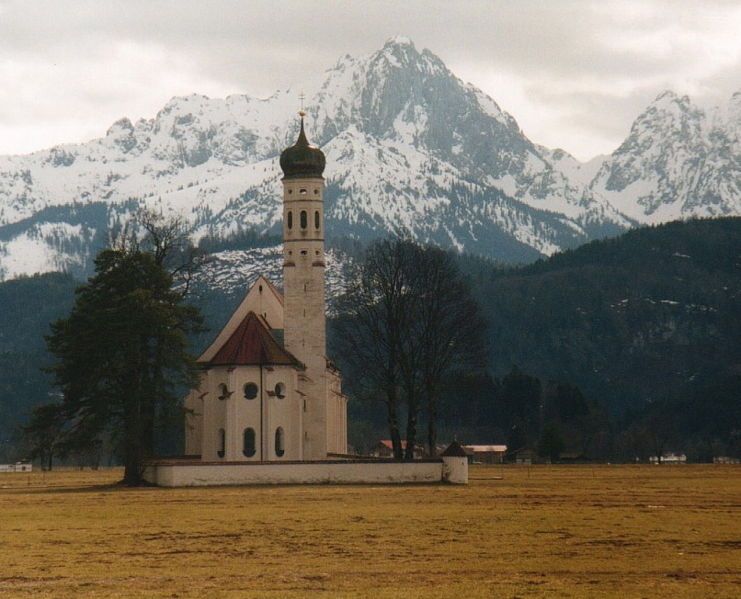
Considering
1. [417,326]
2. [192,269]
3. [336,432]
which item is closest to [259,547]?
[192,269]

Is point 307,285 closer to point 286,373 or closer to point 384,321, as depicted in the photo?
point 286,373

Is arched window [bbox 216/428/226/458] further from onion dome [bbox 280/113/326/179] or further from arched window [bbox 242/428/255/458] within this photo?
onion dome [bbox 280/113/326/179]

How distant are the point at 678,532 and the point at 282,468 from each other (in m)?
40.4

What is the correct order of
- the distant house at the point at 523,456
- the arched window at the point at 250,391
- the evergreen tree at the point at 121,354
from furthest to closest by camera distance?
the distant house at the point at 523,456
the arched window at the point at 250,391
the evergreen tree at the point at 121,354

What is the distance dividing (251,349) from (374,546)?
63.0 m

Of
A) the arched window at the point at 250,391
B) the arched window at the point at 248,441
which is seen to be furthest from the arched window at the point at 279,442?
the arched window at the point at 250,391

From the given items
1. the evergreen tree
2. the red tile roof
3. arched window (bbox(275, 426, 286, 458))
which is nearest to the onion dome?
the red tile roof

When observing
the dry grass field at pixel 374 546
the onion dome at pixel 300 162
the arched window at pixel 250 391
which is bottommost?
the dry grass field at pixel 374 546

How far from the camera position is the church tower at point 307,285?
10938 cm

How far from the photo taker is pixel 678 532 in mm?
48812

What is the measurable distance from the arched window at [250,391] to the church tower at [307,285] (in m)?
3.42

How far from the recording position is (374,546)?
44688 mm

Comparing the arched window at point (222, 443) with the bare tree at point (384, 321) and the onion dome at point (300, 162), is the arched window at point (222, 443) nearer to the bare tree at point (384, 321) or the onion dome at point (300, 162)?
the bare tree at point (384, 321)

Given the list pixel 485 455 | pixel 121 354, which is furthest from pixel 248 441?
pixel 485 455
